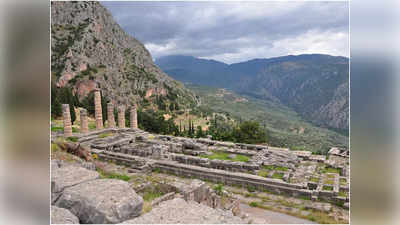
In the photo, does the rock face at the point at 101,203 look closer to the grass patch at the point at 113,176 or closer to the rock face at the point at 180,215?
the rock face at the point at 180,215

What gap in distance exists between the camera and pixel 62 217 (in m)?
4.36

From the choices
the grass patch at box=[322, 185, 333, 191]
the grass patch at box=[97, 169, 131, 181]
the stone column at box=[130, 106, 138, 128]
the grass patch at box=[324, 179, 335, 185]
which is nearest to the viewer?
the grass patch at box=[97, 169, 131, 181]

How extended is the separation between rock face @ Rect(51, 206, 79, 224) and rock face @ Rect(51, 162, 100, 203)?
2.73 feet

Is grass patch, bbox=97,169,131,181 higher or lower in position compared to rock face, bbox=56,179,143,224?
lower

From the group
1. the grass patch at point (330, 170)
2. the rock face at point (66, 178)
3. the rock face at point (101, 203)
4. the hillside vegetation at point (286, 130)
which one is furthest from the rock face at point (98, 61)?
the rock face at point (101, 203)

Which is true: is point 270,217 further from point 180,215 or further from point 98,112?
point 98,112

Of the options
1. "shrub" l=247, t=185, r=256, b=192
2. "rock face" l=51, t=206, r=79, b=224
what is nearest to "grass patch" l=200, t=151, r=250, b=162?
"shrub" l=247, t=185, r=256, b=192

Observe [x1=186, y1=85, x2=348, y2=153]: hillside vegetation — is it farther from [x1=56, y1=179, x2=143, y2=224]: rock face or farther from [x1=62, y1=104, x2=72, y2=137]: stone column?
[x1=56, y1=179, x2=143, y2=224]: rock face

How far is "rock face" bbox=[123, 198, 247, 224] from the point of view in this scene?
14.5 feet

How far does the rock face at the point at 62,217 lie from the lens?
13.8 ft

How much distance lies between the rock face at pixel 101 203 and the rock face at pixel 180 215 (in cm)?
30

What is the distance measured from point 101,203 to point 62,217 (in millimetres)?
620

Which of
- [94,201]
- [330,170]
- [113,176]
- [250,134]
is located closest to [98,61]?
[250,134]
